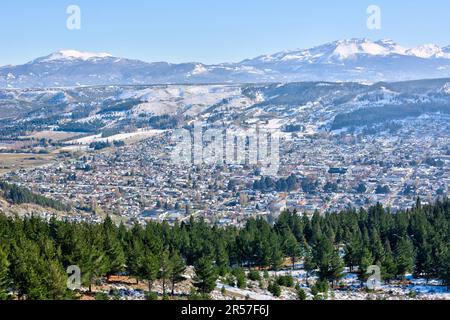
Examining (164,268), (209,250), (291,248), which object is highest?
(164,268)

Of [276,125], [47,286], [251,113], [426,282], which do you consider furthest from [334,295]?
[251,113]

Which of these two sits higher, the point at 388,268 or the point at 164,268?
the point at 164,268

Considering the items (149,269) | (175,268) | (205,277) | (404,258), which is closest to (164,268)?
(175,268)

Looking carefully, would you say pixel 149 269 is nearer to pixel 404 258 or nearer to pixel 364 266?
pixel 364 266

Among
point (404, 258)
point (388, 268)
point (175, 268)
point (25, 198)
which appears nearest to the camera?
point (175, 268)

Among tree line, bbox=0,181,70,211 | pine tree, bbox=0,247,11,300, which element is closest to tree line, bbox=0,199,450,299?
pine tree, bbox=0,247,11,300

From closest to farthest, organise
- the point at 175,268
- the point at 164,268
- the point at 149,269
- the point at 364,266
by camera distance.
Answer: the point at 149,269, the point at 164,268, the point at 175,268, the point at 364,266

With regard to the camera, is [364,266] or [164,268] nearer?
[164,268]

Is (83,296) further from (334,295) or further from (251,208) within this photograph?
(251,208)
